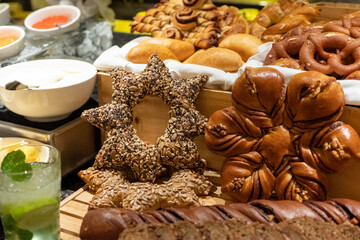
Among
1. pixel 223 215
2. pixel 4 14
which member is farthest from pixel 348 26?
pixel 4 14

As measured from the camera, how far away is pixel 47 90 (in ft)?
5.28

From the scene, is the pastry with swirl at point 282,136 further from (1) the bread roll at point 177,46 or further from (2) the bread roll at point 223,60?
(1) the bread roll at point 177,46

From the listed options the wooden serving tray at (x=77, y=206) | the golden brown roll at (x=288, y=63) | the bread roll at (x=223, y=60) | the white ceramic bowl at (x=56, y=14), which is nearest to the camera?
the wooden serving tray at (x=77, y=206)

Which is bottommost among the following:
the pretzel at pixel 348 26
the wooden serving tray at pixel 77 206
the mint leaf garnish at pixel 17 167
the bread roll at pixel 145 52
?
the wooden serving tray at pixel 77 206

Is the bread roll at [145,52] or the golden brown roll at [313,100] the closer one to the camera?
the golden brown roll at [313,100]

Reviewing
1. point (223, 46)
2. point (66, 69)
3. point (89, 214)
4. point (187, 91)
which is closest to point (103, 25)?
point (66, 69)

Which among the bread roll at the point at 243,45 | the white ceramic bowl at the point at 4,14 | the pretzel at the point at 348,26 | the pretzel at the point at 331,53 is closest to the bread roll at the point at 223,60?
the bread roll at the point at 243,45

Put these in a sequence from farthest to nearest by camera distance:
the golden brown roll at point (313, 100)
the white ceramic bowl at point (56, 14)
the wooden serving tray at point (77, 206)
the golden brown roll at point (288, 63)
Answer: the white ceramic bowl at point (56, 14)
the golden brown roll at point (288, 63)
the wooden serving tray at point (77, 206)
the golden brown roll at point (313, 100)

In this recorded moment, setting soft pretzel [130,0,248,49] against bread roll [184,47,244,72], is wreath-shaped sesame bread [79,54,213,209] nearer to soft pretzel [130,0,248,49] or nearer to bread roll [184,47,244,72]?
bread roll [184,47,244,72]

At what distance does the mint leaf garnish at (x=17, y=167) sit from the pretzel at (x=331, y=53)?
1.01 m

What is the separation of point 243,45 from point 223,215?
2.98 feet

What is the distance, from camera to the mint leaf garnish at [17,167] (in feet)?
3.85

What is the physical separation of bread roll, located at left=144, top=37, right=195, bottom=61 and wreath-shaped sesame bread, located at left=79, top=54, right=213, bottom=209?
12.0 inches

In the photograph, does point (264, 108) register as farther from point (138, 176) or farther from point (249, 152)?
point (138, 176)
